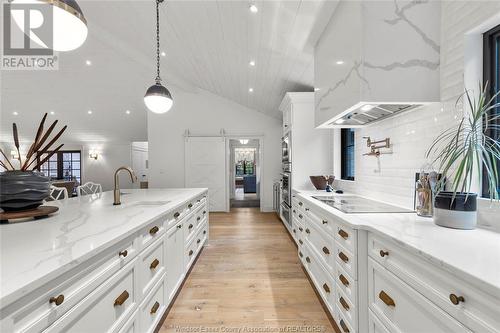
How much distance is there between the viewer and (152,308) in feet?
4.98

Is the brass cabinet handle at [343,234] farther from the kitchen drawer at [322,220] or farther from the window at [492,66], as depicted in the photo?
the window at [492,66]

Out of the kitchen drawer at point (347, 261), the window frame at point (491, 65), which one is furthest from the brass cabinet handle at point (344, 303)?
the window frame at point (491, 65)

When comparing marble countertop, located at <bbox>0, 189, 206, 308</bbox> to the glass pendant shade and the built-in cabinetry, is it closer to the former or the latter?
the built-in cabinetry

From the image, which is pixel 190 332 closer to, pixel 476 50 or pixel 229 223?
pixel 476 50

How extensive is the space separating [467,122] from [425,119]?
0.32m

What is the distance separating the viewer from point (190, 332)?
1.72 m

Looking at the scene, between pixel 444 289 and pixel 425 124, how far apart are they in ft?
4.06

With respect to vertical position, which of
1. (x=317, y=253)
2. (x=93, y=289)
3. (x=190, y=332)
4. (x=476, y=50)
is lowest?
(x=190, y=332)

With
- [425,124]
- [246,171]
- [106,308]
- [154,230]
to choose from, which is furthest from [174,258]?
[246,171]

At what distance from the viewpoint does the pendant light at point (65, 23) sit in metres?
1.19

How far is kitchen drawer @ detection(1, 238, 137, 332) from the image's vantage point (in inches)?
24.8

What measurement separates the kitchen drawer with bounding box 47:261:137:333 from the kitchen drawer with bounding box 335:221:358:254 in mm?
1268

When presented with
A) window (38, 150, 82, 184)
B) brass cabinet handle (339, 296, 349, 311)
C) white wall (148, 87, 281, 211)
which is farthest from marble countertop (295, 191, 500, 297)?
window (38, 150, 82, 184)

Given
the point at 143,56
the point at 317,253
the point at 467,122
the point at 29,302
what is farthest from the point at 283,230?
the point at 143,56
